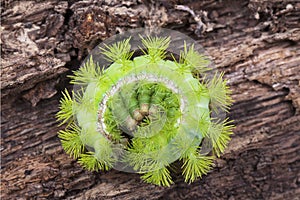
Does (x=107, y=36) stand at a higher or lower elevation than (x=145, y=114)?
higher

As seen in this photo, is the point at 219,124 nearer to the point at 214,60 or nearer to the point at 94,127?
the point at 214,60

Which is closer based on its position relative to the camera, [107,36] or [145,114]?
[145,114]

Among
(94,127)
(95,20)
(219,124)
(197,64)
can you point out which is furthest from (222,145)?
(95,20)

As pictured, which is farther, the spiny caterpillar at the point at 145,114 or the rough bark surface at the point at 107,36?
the rough bark surface at the point at 107,36
